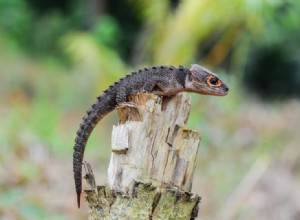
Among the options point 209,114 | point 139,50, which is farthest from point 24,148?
point 139,50

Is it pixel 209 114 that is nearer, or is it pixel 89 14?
pixel 209 114

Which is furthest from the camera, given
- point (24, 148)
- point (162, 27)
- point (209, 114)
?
point (162, 27)

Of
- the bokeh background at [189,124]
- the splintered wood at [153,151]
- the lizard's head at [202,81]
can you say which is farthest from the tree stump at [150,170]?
the bokeh background at [189,124]

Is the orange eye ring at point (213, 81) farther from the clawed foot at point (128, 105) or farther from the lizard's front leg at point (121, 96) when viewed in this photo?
the clawed foot at point (128, 105)

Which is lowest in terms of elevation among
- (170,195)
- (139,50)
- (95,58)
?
(170,195)

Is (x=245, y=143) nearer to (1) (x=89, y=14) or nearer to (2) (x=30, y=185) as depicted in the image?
(2) (x=30, y=185)

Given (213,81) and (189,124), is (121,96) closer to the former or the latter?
(213,81)
